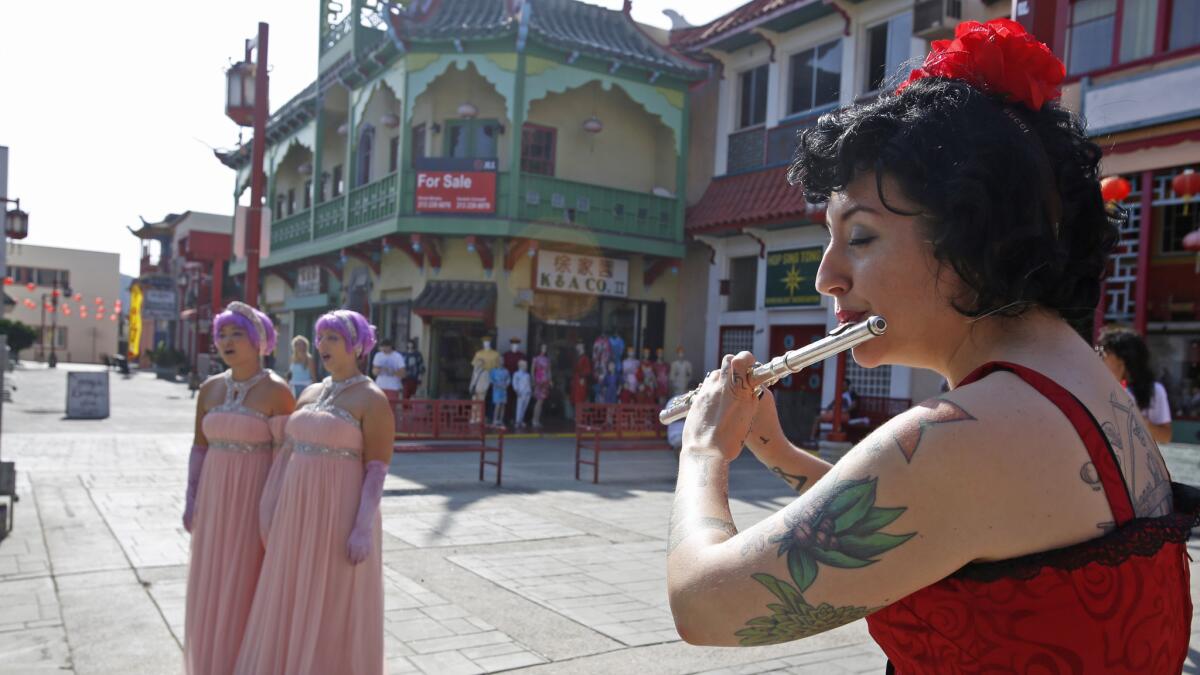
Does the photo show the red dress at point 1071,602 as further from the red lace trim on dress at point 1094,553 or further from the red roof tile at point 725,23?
the red roof tile at point 725,23

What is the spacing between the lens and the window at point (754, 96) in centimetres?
1784

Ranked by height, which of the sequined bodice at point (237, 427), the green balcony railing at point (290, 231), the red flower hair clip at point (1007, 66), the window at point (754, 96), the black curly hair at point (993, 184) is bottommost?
the sequined bodice at point (237, 427)

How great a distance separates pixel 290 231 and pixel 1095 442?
24.9 meters

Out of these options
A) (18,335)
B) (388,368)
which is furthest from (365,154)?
(18,335)

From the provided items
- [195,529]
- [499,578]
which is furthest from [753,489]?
[195,529]

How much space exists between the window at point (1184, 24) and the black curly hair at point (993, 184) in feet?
36.4

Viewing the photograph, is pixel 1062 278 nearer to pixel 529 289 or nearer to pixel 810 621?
pixel 810 621

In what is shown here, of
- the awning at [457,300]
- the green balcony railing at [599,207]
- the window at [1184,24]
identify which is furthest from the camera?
the awning at [457,300]

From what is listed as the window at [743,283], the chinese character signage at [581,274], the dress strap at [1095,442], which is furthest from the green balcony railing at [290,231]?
the dress strap at [1095,442]

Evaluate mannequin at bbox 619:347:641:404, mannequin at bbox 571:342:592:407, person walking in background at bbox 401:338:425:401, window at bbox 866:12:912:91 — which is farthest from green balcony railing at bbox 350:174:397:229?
window at bbox 866:12:912:91

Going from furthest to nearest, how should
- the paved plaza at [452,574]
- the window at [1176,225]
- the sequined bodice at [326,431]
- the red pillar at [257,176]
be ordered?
the window at [1176,225]
the red pillar at [257,176]
the paved plaza at [452,574]
the sequined bodice at [326,431]

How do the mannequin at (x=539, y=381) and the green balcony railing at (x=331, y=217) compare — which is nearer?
→ the mannequin at (x=539, y=381)

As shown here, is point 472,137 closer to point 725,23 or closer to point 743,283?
point 725,23

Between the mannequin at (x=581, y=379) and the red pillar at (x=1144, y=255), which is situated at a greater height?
the red pillar at (x=1144, y=255)
